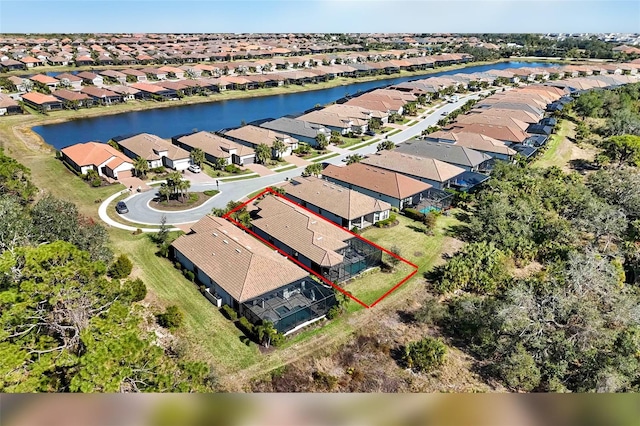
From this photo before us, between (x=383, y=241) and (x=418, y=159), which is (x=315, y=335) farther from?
(x=418, y=159)

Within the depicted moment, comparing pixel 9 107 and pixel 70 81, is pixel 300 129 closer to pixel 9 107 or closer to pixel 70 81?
pixel 9 107

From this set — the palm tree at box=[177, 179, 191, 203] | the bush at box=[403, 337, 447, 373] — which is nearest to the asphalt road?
the palm tree at box=[177, 179, 191, 203]

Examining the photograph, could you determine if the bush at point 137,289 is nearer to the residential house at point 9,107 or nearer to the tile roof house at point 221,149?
the tile roof house at point 221,149

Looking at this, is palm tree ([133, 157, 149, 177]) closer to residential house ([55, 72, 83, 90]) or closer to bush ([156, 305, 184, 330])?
bush ([156, 305, 184, 330])

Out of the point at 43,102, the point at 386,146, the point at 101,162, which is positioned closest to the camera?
the point at 101,162

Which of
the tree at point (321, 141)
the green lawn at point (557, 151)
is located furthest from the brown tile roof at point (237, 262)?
the green lawn at point (557, 151)

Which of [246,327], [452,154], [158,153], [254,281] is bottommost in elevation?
[246,327]

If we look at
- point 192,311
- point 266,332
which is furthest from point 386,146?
point 266,332
